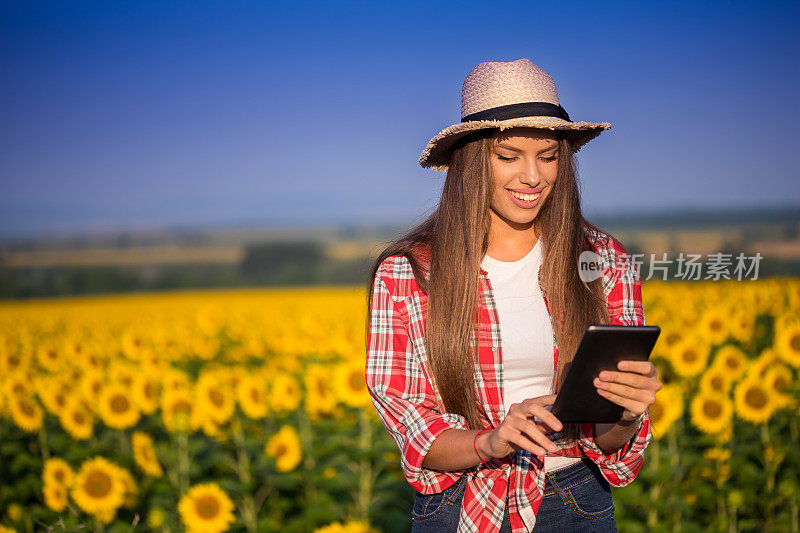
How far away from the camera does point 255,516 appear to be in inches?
185

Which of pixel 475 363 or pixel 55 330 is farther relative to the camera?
pixel 55 330

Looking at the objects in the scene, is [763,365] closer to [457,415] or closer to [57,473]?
[457,415]

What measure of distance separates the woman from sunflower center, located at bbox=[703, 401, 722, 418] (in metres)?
3.42

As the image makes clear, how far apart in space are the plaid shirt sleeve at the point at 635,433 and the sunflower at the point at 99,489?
135 inches

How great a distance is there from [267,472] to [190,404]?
866 millimetres

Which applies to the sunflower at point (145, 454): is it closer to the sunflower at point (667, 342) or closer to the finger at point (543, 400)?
the finger at point (543, 400)

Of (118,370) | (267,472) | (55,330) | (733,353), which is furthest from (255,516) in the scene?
(55,330)

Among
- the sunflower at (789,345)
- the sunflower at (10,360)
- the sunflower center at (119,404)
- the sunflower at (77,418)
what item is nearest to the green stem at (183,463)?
the sunflower center at (119,404)

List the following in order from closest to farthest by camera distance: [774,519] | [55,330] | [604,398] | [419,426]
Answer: [604,398], [419,426], [774,519], [55,330]

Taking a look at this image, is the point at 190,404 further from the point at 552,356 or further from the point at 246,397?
the point at 552,356

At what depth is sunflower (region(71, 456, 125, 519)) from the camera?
14.8 ft

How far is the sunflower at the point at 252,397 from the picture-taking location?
5.54 meters

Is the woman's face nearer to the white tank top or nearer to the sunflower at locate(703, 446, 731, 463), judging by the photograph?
the white tank top

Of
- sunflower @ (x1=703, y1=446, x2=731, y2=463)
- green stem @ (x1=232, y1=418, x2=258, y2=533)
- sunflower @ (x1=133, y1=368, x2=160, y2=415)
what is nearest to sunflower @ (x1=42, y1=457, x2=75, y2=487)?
sunflower @ (x1=133, y1=368, x2=160, y2=415)
